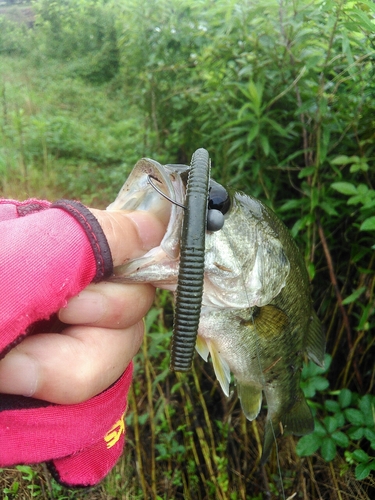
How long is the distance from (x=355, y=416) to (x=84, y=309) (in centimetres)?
147

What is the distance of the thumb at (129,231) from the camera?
1.05 m

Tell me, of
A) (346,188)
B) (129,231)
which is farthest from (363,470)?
(129,231)

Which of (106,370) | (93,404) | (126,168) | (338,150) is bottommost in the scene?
(126,168)

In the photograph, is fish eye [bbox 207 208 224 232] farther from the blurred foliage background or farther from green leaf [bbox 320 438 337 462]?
green leaf [bbox 320 438 337 462]

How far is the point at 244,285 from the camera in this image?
125 cm

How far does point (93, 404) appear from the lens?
45.7 inches

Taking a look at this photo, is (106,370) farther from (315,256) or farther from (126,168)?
(126,168)

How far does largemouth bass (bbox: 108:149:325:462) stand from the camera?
1.09m

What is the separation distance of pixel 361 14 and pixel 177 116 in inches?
83.1

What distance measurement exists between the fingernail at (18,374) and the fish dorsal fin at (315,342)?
1121mm

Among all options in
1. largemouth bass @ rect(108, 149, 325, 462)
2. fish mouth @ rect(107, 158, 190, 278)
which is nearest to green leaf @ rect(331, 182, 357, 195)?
largemouth bass @ rect(108, 149, 325, 462)

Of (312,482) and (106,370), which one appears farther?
(312,482)

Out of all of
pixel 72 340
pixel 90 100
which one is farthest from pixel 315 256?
pixel 90 100

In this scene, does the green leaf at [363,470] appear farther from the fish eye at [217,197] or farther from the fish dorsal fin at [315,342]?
the fish eye at [217,197]
